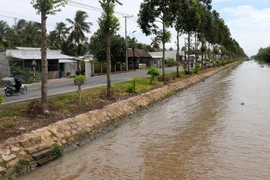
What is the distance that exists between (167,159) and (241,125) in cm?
562

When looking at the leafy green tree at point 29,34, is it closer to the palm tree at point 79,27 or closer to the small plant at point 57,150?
the palm tree at point 79,27

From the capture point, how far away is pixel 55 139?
382 inches

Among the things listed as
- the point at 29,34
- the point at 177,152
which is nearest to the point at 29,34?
the point at 29,34

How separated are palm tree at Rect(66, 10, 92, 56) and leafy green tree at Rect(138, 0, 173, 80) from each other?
95.4 ft

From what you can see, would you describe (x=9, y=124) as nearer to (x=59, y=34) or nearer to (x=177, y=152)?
(x=177, y=152)

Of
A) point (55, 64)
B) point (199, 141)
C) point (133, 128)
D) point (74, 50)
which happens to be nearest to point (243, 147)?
point (199, 141)

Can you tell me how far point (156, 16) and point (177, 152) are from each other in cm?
2079

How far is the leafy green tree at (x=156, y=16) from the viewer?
26.9 metres

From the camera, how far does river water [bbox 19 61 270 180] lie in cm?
782

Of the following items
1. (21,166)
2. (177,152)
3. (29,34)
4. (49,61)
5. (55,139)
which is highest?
(29,34)

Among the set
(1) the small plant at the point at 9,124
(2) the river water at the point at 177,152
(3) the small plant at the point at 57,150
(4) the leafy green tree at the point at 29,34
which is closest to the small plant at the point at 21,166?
(2) the river water at the point at 177,152

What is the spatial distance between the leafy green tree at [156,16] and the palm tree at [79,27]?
95.4 ft

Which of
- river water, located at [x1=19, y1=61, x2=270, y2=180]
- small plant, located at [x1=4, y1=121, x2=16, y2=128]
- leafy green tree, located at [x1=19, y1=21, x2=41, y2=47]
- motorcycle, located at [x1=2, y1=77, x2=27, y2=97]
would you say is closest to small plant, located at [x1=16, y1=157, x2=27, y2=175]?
river water, located at [x1=19, y1=61, x2=270, y2=180]

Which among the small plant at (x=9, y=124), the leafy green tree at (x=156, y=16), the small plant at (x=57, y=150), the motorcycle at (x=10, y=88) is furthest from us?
the leafy green tree at (x=156, y=16)
